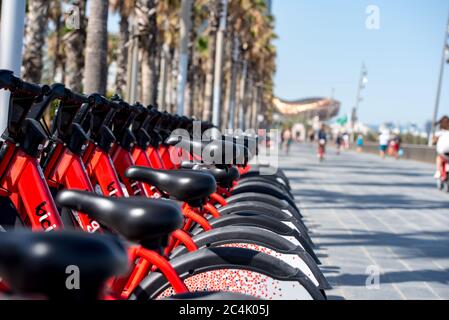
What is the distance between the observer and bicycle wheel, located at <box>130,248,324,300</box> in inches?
107

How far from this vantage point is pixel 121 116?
14.7 feet

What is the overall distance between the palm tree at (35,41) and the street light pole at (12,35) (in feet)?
30.0

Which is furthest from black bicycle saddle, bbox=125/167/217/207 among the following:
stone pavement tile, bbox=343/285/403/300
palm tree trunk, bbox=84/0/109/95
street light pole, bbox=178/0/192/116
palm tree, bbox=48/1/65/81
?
palm tree, bbox=48/1/65/81

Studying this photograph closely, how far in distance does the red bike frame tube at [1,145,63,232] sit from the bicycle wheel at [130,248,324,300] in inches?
21.8

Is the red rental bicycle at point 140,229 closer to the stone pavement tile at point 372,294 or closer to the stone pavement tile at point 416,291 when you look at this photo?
the stone pavement tile at point 372,294

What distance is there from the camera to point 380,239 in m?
9.42

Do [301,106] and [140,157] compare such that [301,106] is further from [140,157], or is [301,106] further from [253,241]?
[253,241]

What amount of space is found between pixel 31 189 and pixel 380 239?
7.05 metres

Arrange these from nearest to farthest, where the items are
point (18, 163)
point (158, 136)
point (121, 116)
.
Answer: point (18, 163) → point (121, 116) → point (158, 136)

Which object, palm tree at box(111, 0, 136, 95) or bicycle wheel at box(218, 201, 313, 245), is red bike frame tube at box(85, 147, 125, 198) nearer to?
bicycle wheel at box(218, 201, 313, 245)

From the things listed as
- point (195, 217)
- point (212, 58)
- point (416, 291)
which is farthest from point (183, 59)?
point (195, 217)

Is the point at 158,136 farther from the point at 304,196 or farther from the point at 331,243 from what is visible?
the point at 304,196
